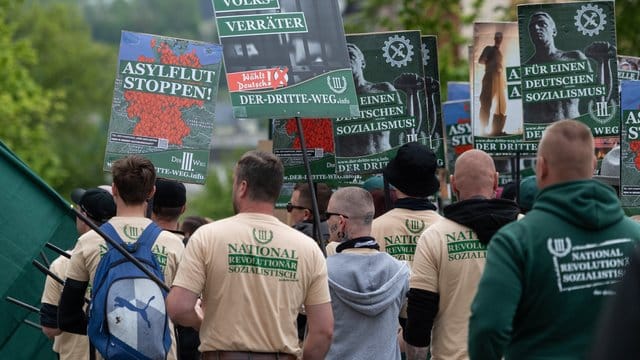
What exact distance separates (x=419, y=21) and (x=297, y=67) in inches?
719

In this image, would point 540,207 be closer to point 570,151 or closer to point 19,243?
point 570,151

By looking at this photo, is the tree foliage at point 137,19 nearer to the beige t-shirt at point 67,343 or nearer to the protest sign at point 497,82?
the protest sign at point 497,82

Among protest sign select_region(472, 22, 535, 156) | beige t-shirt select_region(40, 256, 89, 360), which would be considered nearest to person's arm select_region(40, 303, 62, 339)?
beige t-shirt select_region(40, 256, 89, 360)

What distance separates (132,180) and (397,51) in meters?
3.12

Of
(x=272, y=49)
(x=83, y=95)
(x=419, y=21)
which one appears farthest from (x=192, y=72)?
(x=83, y=95)

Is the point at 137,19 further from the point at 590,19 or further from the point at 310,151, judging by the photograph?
the point at 590,19

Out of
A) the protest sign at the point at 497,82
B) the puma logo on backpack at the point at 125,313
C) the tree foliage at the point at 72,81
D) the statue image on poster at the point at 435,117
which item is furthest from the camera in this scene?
the tree foliage at the point at 72,81

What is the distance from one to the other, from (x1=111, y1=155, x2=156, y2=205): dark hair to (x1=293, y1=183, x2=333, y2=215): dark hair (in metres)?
2.26

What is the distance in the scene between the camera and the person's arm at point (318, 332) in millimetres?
6570

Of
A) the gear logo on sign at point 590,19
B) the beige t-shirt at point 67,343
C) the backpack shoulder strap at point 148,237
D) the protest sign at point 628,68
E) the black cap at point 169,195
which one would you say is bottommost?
the beige t-shirt at point 67,343

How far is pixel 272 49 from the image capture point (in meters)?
8.50

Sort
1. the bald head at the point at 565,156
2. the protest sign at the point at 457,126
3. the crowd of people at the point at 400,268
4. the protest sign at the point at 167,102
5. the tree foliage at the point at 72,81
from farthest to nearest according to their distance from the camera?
the tree foliage at the point at 72,81
the protest sign at the point at 457,126
the protest sign at the point at 167,102
the bald head at the point at 565,156
the crowd of people at the point at 400,268

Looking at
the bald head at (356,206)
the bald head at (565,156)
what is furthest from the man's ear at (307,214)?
the bald head at (565,156)

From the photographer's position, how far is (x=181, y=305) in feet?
20.8
